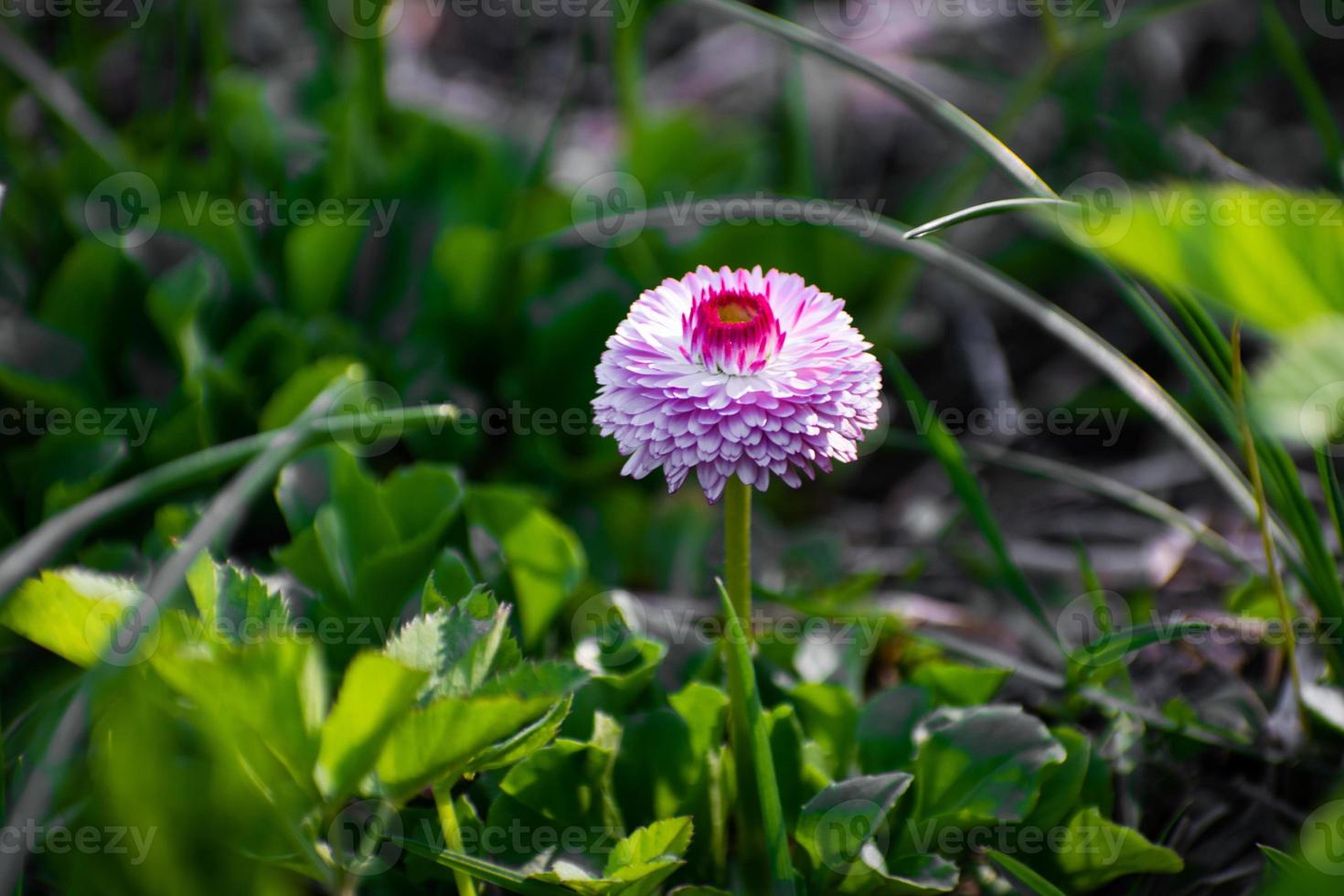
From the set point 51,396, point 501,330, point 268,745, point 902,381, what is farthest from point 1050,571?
point 51,396

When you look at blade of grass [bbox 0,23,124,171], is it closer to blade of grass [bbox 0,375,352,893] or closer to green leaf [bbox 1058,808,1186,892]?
blade of grass [bbox 0,375,352,893]

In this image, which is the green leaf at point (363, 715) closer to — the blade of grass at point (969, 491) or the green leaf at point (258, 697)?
the green leaf at point (258, 697)

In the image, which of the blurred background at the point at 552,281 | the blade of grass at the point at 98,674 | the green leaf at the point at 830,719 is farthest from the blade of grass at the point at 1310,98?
the blade of grass at the point at 98,674

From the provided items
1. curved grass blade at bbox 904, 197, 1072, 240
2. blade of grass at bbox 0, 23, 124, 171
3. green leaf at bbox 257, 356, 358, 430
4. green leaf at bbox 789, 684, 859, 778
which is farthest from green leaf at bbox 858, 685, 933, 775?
blade of grass at bbox 0, 23, 124, 171

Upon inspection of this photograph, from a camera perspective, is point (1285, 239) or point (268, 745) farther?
point (268, 745)

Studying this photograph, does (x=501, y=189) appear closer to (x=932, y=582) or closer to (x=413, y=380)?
(x=413, y=380)

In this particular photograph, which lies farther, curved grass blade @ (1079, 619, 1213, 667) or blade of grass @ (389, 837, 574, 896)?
curved grass blade @ (1079, 619, 1213, 667)
